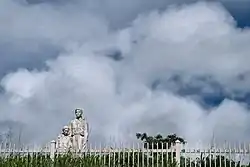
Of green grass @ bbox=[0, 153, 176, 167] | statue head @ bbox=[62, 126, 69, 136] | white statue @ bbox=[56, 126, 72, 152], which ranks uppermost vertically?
statue head @ bbox=[62, 126, 69, 136]

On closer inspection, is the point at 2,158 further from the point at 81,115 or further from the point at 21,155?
the point at 81,115

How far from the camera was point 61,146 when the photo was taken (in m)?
15.1

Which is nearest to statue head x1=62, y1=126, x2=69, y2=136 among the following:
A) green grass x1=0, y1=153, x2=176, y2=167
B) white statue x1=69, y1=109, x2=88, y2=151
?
white statue x1=69, y1=109, x2=88, y2=151

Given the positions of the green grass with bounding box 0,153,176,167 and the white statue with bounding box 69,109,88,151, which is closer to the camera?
the green grass with bounding box 0,153,176,167

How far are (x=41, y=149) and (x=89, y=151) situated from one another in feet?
4.14

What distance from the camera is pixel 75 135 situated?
15.0 meters

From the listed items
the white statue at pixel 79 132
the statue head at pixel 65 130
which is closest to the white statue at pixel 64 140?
the statue head at pixel 65 130

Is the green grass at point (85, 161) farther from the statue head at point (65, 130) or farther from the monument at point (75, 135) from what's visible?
the statue head at point (65, 130)

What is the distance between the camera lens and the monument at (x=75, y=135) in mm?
14930

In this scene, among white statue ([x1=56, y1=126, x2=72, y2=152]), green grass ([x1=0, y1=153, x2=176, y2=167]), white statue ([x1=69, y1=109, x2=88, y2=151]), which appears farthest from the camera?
white statue ([x1=56, y1=126, x2=72, y2=152])

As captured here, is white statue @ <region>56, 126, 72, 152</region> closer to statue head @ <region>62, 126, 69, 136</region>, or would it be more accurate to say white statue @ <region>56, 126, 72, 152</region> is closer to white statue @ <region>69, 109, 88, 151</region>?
statue head @ <region>62, 126, 69, 136</region>

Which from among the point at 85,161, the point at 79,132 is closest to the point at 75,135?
the point at 79,132

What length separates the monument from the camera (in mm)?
14930

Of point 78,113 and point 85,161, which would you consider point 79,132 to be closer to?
point 78,113
